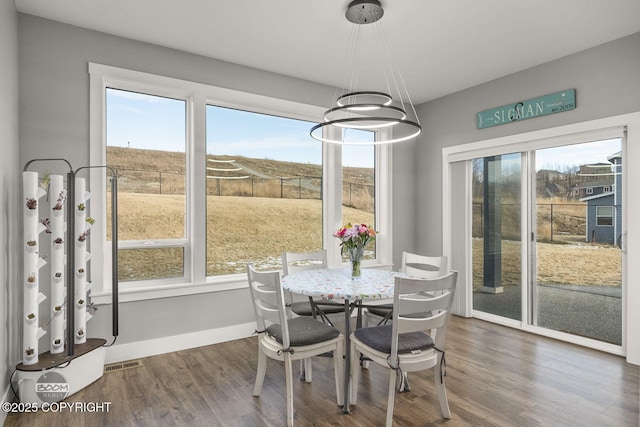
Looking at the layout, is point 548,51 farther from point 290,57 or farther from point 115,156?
point 115,156

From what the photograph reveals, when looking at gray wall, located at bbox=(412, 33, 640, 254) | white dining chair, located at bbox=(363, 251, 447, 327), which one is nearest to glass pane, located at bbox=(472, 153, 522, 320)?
gray wall, located at bbox=(412, 33, 640, 254)

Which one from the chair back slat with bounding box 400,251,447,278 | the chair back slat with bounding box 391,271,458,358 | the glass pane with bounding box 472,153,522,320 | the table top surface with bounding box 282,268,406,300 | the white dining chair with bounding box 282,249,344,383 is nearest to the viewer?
the chair back slat with bounding box 391,271,458,358

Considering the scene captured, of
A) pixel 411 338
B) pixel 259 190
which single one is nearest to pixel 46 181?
pixel 259 190

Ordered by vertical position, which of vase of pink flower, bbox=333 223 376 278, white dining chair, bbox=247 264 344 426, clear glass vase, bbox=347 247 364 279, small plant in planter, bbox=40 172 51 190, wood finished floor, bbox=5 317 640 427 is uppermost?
small plant in planter, bbox=40 172 51 190

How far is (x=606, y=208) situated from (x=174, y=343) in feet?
13.8

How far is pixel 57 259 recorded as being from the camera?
2.60 m

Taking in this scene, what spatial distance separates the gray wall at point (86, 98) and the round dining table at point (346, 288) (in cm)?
126

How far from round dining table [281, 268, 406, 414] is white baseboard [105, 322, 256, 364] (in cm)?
121

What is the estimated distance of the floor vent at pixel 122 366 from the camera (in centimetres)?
300

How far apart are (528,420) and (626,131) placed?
2.63 m

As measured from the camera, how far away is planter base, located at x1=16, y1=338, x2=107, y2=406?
→ 240 centimetres

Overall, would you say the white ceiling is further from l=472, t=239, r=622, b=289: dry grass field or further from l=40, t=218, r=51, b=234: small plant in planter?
l=472, t=239, r=622, b=289: dry grass field

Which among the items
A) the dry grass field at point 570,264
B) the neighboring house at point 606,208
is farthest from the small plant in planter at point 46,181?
the neighboring house at point 606,208

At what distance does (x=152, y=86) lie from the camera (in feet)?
11.1
